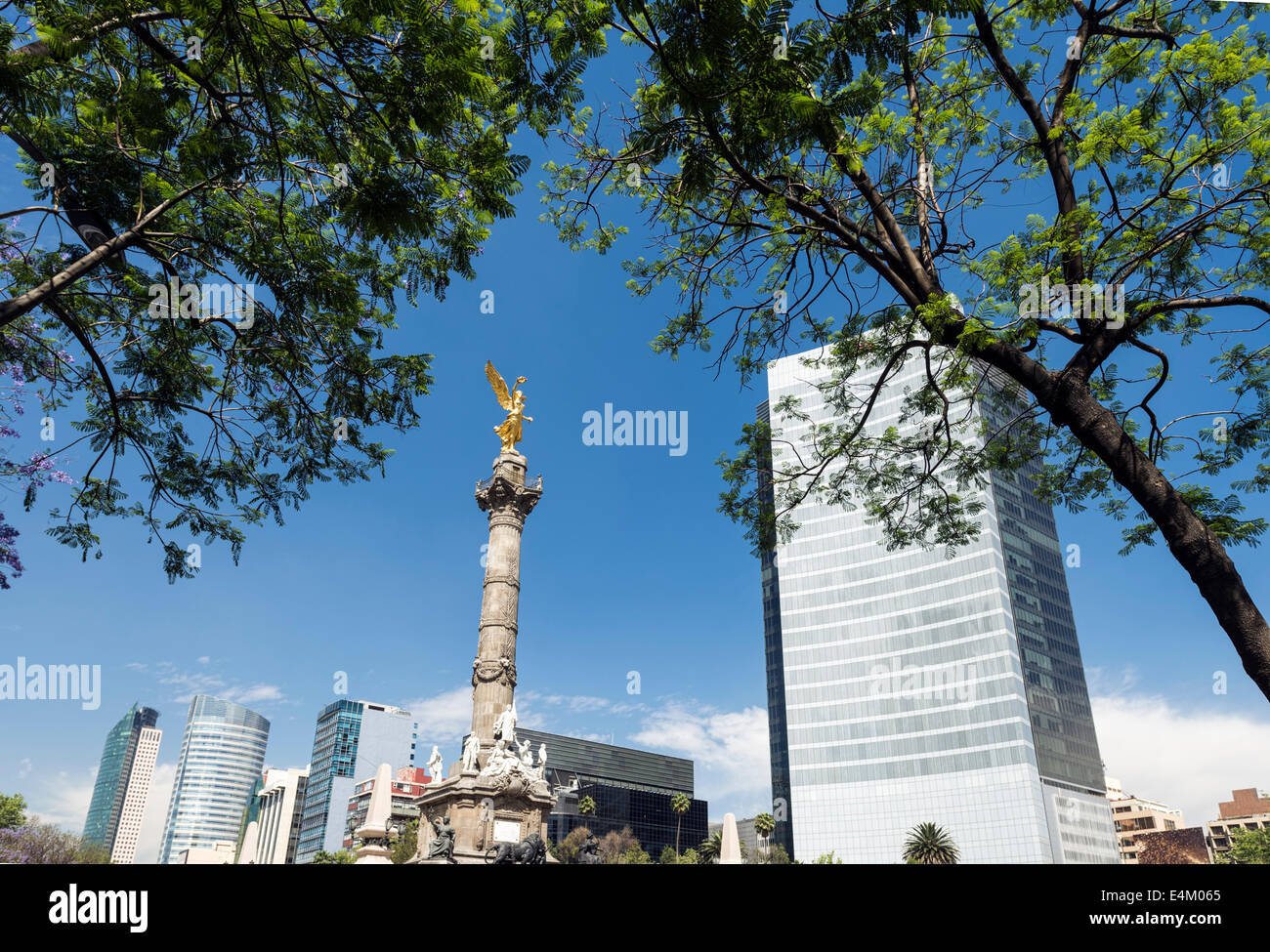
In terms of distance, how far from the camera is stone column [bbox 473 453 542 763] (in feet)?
104

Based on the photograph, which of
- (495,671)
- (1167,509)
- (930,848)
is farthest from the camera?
(930,848)

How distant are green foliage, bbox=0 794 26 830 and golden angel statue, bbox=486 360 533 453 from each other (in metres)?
37.2

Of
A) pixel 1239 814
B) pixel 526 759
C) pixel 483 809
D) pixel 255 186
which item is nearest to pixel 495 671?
pixel 526 759

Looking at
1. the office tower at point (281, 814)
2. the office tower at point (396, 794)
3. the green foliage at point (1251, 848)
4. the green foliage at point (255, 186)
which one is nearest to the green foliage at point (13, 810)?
the green foliage at point (255, 186)

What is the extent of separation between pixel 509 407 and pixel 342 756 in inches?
5203

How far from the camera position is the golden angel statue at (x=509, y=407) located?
125ft

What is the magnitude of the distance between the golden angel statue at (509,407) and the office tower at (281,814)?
424ft

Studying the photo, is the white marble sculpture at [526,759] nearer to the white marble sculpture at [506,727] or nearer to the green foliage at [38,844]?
the white marble sculpture at [506,727]

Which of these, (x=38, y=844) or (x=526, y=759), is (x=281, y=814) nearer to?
(x=38, y=844)

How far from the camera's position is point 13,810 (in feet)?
148

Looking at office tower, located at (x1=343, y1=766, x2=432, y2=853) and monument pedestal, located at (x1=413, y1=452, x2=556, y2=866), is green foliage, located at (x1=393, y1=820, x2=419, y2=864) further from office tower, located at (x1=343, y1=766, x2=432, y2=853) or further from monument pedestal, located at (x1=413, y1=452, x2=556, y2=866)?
office tower, located at (x1=343, y1=766, x2=432, y2=853)

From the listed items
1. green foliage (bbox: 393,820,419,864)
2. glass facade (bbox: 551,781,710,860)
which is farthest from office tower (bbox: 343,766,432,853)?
green foliage (bbox: 393,820,419,864)
